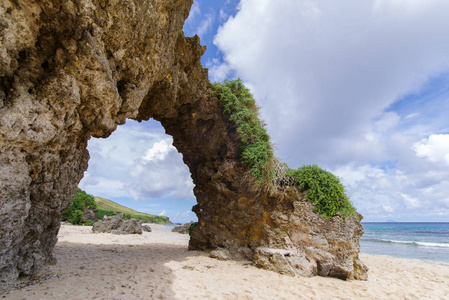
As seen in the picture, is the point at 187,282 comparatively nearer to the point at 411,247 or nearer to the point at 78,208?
the point at 78,208

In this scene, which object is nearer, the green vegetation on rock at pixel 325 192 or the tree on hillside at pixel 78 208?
the green vegetation on rock at pixel 325 192

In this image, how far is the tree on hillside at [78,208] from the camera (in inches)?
962

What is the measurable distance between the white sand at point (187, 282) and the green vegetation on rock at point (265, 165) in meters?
2.92

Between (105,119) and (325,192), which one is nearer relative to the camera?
(105,119)

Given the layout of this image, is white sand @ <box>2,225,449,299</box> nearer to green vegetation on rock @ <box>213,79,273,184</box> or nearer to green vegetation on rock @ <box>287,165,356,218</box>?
green vegetation on rock @ <box>287,165,356,218</box>

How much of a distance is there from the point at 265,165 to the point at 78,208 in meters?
24.8

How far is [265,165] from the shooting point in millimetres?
10031

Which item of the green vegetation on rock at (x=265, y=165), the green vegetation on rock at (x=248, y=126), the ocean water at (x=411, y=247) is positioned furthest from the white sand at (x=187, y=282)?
the ocean water at (x=411, y=247)

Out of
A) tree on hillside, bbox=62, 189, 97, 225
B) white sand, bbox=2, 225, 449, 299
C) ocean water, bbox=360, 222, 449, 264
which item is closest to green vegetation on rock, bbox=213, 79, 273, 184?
white sand, bbox=2, 225, 449, 299

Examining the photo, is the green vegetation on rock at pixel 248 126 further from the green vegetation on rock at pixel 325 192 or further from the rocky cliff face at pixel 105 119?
the green vegetation on rock at pixel 325 192

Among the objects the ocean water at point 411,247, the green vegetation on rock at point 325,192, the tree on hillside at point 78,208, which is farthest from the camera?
the tree on hillside at point 78,208

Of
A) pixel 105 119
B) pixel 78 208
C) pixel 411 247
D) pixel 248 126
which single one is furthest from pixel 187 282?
pixel 411 247

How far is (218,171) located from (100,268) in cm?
585

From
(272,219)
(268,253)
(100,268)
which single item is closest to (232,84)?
(272,219)
